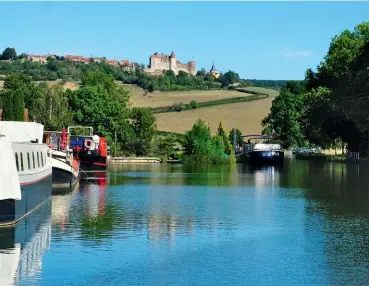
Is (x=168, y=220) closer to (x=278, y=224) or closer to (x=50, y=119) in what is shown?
(x=278, y=224)

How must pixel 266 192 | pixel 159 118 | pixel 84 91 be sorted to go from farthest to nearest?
pixel 159 118 → pixel 84 91 → pixel 266 192

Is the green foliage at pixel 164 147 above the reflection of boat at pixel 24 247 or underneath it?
above

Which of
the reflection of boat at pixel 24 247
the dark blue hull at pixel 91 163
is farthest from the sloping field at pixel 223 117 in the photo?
the reflection of boat at pixel 24 247

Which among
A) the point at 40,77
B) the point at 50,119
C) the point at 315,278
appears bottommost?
the point at 315,278

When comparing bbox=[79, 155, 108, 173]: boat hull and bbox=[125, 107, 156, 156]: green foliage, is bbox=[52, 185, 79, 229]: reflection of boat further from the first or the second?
bbox=[125, 107, 156, 156]: green foliage

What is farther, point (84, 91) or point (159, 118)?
point (159, 118)

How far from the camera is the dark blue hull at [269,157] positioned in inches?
3423

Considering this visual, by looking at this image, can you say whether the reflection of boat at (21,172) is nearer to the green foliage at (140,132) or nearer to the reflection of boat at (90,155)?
the reflection of boat at (90,155)

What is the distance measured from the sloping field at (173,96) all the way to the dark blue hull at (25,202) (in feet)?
393

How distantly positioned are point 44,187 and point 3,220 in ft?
29.6

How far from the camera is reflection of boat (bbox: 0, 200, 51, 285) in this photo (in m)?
15.9

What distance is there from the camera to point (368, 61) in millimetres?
79375

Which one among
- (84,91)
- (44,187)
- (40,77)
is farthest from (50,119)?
(40,77)

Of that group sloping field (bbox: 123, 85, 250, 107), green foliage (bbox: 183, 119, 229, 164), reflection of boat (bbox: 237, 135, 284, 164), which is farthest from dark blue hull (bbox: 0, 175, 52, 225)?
sloping field (bbox: 123, 85, 250, 107)
